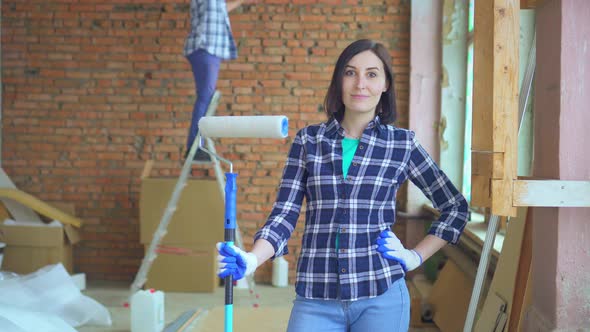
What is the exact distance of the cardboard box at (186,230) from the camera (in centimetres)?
448

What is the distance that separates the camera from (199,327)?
11.2 ft

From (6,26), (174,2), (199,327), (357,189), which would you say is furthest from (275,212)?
(6,26)

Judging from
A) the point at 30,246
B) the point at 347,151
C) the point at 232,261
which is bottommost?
the point at 30,246

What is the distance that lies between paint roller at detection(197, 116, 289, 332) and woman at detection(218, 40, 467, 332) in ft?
0.29

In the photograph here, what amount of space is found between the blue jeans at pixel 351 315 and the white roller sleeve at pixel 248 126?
0.43 metres

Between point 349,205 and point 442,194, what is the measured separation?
0.93 ft

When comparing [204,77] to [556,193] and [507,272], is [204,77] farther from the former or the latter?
[556,193]

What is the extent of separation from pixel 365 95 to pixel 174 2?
3.78m

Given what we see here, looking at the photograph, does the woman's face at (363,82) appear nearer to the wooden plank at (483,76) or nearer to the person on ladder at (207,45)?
the wooden plank at (483,76)

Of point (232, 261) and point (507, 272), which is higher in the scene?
point (232, 261)

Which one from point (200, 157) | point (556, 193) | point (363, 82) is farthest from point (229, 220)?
point (200, 157)

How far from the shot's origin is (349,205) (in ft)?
4.88

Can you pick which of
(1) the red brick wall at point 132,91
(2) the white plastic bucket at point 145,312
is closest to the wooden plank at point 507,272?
(2) the white plastic bucket at point 145,312

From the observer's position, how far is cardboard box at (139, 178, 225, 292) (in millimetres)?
4480
